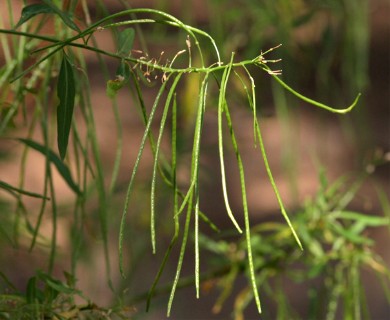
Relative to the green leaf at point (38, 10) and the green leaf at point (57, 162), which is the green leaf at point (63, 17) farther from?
the green leaf at point (57, 162)

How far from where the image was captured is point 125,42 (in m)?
0.71

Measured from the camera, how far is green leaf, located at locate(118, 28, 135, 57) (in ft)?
2.32

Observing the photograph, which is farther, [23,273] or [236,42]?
[23,273]

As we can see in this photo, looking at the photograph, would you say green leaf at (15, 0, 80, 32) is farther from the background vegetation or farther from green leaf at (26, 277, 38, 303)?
green leaf at (26, 277, 38, 303)

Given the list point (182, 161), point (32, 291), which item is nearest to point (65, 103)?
point (32, 291)

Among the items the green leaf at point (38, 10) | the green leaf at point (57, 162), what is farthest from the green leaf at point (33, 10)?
the green leaf at point (57, 162)

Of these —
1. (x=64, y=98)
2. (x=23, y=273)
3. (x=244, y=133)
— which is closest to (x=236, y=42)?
(x=244, y=133)

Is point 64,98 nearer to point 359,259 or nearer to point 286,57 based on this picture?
point 359,259

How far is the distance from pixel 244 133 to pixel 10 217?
106cm

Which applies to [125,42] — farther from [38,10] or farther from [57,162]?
[57,162]

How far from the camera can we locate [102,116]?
2234 millimetres

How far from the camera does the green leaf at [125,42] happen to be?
2.32ft

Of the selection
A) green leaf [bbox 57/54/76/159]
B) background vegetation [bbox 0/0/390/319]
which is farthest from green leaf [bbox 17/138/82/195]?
green leaf [bbox 57/54/76/159]

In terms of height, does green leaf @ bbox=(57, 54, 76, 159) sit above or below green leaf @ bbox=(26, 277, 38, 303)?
above
